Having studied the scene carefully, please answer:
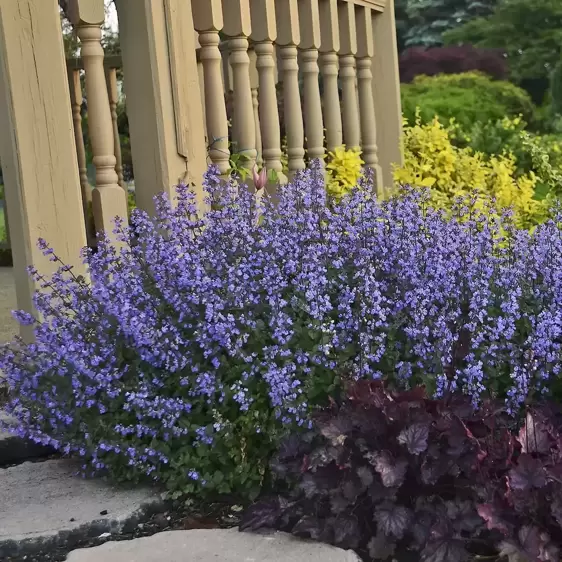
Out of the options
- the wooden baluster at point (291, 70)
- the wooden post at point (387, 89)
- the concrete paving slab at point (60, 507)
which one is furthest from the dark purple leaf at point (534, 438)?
the wooden post at point (387, 89)

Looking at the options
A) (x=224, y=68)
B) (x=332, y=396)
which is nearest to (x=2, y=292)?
(x=224, y=68)

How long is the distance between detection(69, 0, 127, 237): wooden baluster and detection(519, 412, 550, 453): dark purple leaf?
5.06 feet

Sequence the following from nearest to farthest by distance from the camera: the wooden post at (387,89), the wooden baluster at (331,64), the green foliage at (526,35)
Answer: the wooden baluster at (331,64)
the wooden post at (387,89)
the green foliage at (526,35)

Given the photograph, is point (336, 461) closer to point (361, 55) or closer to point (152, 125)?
point (152, 125)

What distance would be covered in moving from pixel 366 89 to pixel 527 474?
11.6 feet

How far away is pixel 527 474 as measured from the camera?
168cm

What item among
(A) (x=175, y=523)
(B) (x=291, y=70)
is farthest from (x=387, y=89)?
(A) (x=175, y=523)

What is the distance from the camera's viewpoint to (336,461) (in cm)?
178

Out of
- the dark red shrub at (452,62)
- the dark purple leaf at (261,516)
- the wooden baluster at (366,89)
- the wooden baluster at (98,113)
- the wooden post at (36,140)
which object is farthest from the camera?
the dark red shrub at (452,62)

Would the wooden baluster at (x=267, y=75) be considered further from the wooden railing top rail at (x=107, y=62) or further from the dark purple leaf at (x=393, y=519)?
the dark purple leaf at (x=393, y=519)

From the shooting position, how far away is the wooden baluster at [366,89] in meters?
4.80

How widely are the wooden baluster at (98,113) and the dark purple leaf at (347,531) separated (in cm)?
138

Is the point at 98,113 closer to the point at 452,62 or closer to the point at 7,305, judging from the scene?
the point at 7,305

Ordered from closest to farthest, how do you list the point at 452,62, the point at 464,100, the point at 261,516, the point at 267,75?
the point at 261,516
the point at 267,75
the point at 464,100
the point at 452,62
